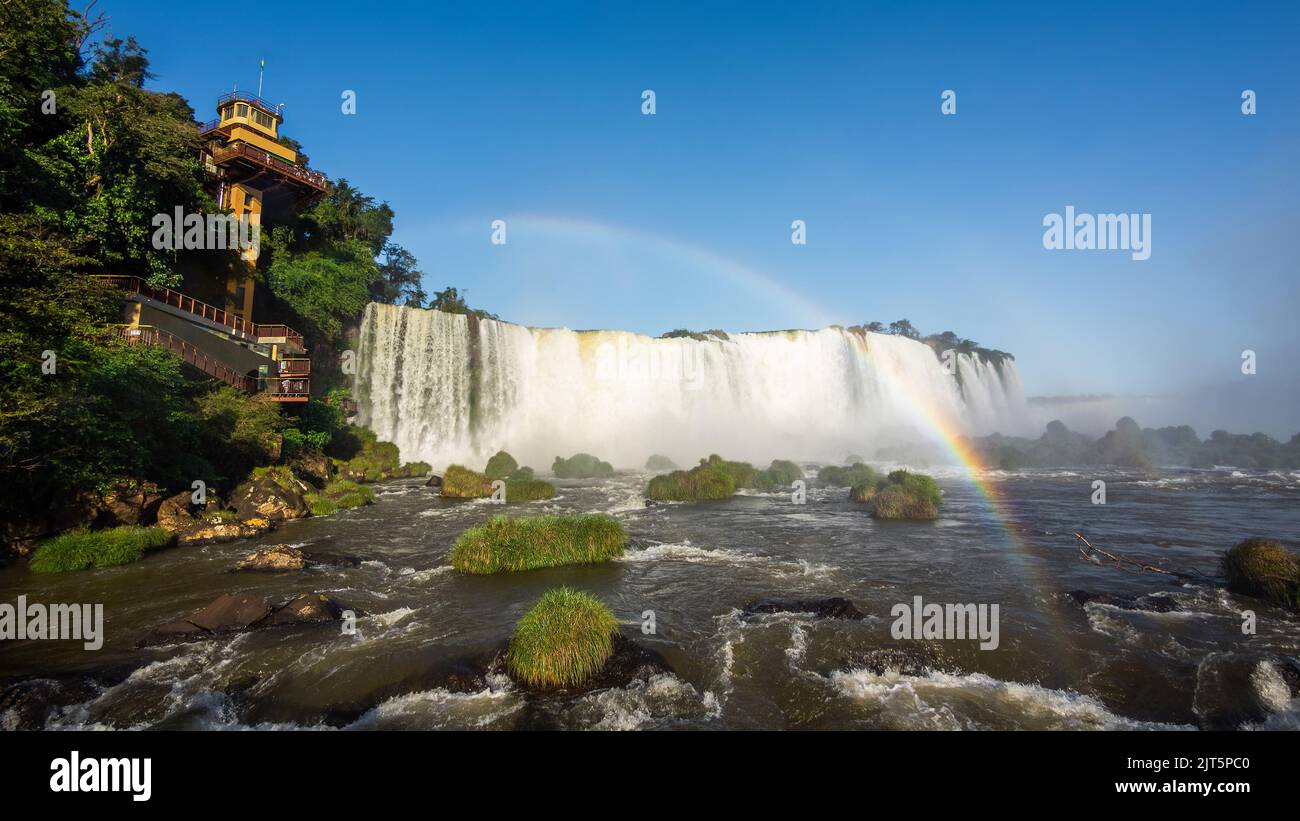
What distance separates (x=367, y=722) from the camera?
6.97m

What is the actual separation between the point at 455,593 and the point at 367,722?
17.9ft

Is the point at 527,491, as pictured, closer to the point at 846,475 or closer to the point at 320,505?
the point at 320,505

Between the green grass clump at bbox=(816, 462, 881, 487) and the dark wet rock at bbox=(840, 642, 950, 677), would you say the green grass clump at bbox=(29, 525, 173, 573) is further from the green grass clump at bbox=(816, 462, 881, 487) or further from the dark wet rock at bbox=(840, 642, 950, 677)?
the green grass clump at bbox=(816, 462, 881, 487)

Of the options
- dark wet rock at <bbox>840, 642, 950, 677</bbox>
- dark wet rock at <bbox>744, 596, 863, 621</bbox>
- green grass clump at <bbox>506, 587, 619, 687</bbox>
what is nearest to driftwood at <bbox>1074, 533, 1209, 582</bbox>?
dark wet rock at <bbox>744, 596, 863, 621</bbox>

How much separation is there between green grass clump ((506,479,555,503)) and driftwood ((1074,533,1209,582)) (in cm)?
2093

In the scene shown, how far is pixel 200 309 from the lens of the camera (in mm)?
25500

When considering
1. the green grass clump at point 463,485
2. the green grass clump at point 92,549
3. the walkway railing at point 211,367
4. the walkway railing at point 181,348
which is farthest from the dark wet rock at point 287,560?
the green grass clump at point 463,485

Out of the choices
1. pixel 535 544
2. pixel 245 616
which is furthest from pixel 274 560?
pixel 535 544

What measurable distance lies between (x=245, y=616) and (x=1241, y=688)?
54.8 feet

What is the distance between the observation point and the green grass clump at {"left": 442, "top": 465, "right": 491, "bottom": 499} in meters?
26.3

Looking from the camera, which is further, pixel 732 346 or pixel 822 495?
pixel 732 346

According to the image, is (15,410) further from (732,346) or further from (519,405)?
(732,346)
